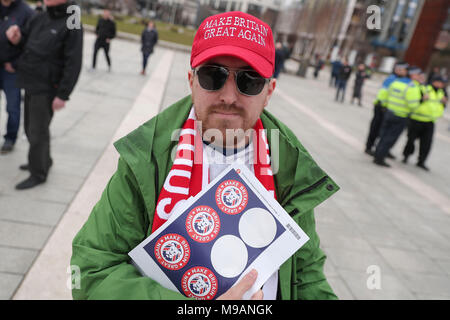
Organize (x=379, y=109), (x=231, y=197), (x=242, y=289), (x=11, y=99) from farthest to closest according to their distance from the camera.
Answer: (x=379, y=109), (x=11, y=99), (x=231, y=197), (x=242, y=289)

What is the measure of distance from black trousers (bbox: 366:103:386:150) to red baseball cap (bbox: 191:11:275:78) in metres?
6.74

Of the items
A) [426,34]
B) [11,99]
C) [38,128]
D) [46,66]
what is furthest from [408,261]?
[426,34]

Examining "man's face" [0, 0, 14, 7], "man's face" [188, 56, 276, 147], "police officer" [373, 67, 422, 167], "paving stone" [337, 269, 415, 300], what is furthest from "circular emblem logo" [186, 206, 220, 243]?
"police officer" [373, 67, 422, 167]

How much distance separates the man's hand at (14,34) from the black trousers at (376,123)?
6507 millimetres

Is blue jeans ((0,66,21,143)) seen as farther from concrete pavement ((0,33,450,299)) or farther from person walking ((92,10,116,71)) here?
person walking ((92,10,116,71))

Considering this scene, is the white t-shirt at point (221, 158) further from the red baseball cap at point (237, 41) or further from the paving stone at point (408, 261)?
the paving stone at point (408, 261)

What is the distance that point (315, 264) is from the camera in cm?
137

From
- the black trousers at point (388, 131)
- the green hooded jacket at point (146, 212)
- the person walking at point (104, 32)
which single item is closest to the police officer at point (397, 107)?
the black trousers at point (388, 131)

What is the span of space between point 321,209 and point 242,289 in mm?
3635

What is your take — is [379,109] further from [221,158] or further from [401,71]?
[221,158]

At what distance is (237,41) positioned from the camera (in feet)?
3.87

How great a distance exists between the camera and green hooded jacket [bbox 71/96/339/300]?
1073 millimetres

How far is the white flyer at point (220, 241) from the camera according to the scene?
108cm
